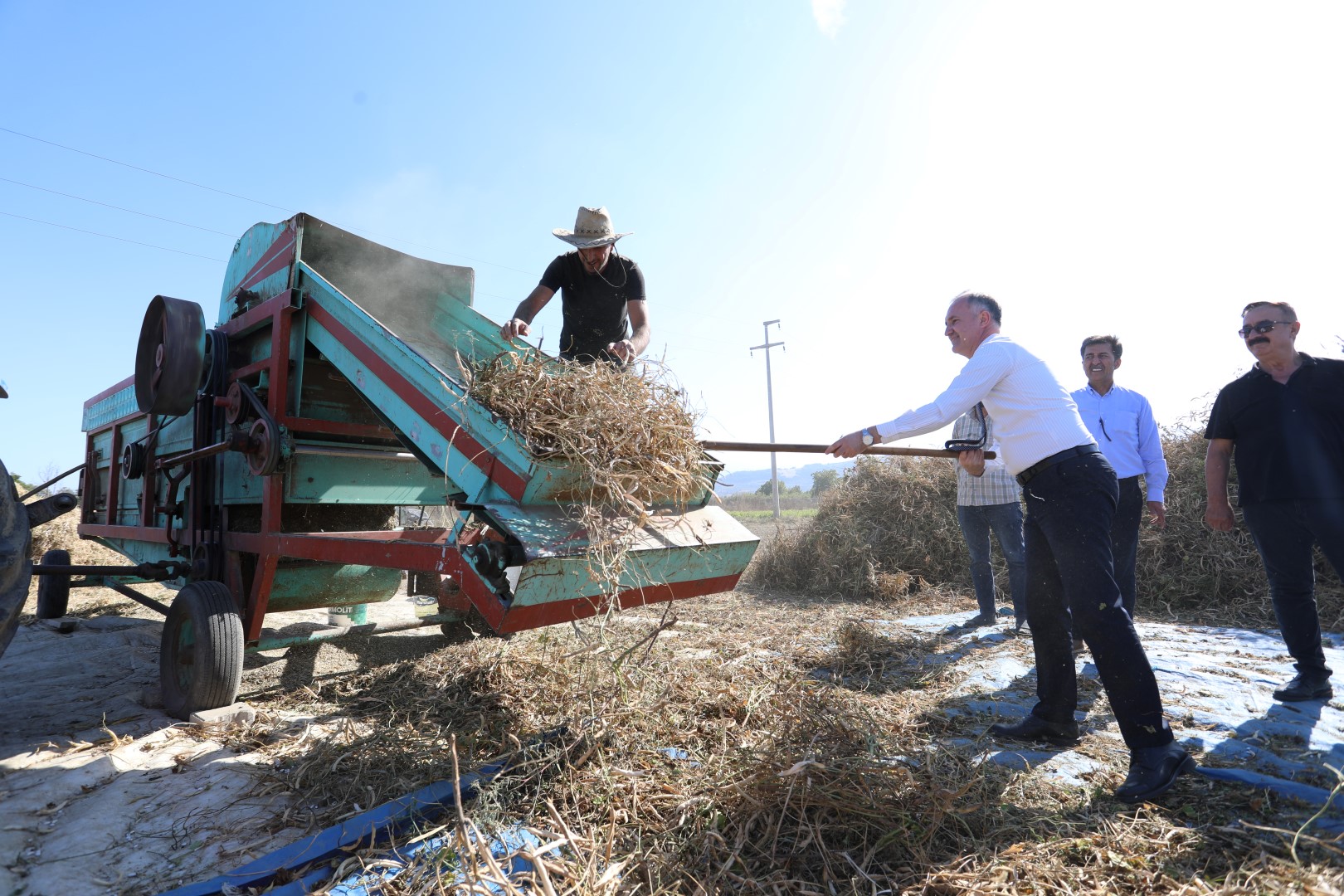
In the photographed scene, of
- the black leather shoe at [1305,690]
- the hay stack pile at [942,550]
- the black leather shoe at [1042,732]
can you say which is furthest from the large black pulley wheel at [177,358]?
the hay stack pile at [942,550]

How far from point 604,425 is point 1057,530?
1.86 metres

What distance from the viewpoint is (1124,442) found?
4129 mm

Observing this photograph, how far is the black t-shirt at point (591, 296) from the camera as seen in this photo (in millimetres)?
3967

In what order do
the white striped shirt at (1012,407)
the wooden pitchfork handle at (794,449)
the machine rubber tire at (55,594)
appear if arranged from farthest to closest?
the machine rubber tire at (55,594) → the wooden pitchfork handle at (794,449) → the white striped shirt at (1012,407)

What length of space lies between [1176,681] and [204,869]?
4506 millimetres

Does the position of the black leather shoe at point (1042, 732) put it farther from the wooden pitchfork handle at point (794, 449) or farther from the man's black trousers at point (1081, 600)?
the wooden pitchfork handle at point (794, 449)

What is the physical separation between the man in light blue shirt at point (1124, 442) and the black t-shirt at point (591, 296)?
2695mm

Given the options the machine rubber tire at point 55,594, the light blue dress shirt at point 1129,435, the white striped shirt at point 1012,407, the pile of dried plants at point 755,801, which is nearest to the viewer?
the pile of dried plants at point 755,801

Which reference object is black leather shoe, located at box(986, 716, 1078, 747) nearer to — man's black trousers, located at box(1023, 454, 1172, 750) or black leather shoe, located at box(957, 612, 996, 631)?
man's black trousers, located at box(1023, 454, 1172, 750)

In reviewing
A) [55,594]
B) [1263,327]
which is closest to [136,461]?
[55,594]

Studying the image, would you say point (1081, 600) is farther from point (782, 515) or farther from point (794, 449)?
point (782, 515)

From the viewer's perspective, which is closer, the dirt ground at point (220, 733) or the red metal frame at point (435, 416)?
the dirt ground at point (220, 733)

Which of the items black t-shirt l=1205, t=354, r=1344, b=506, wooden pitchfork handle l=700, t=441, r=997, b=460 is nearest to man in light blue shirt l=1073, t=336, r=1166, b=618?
black t-shirt l=1205, t=354, r=1344, b=506

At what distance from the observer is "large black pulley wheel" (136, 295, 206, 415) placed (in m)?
3.63
